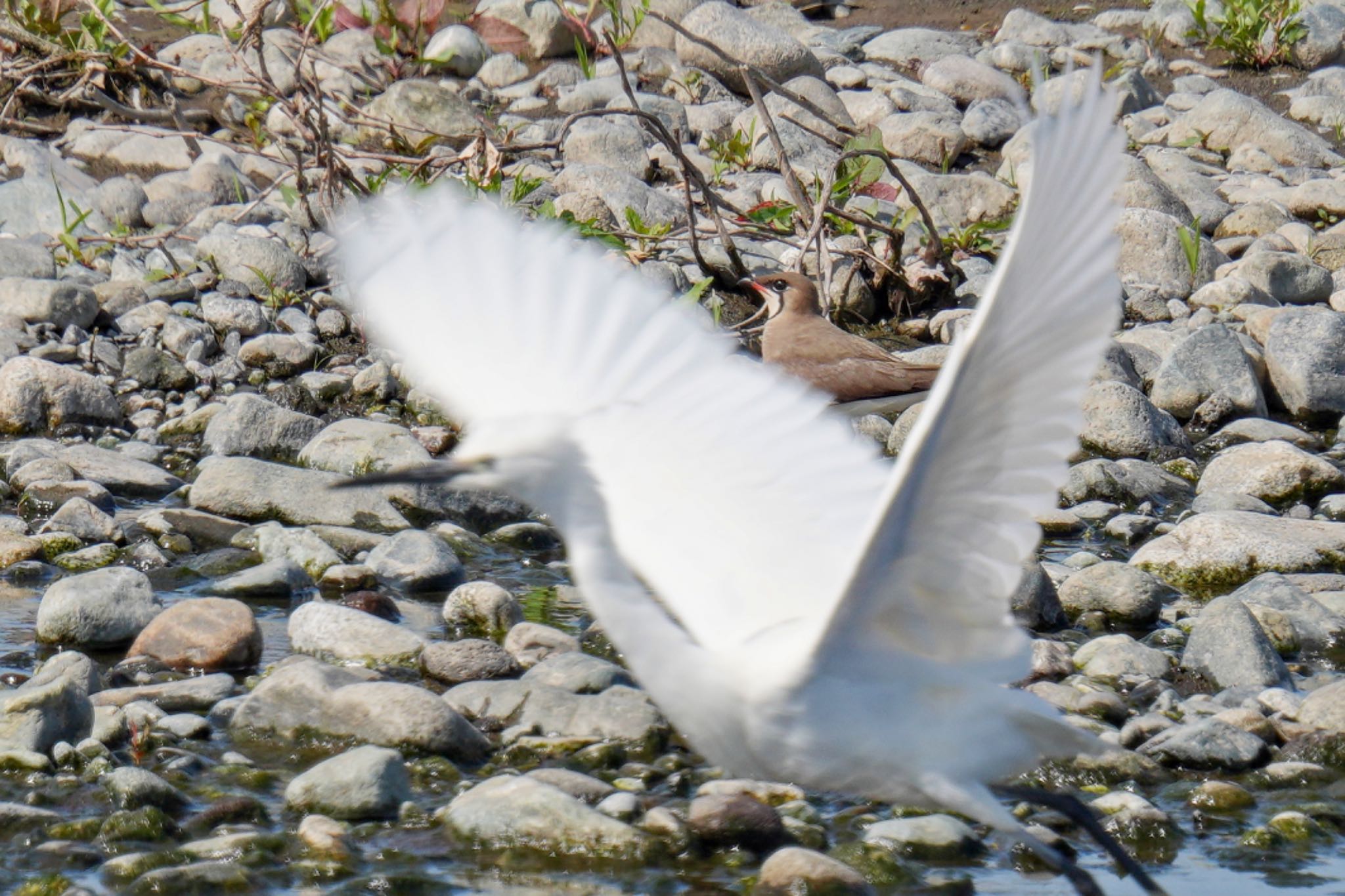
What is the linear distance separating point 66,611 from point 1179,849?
11.2 ft

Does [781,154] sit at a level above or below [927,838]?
above

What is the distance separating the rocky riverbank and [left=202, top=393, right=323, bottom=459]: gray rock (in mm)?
21

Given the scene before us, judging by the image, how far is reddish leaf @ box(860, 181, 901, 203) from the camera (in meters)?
9.35

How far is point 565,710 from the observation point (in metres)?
4.75

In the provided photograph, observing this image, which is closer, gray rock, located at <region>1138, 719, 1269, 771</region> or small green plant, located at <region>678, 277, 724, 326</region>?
gray rock, located at <region>1138, 719, 1269, 771</region>

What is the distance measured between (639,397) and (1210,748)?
6.73 ft

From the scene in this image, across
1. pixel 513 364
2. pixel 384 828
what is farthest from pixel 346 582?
pixel 513 364

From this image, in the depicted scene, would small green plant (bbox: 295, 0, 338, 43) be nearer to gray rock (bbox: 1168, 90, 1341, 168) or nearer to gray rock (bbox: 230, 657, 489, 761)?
gray rock (bbox: 230, 657, 489, 761)

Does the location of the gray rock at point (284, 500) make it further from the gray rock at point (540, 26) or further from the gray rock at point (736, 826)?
the gray rock at point (540, 26)

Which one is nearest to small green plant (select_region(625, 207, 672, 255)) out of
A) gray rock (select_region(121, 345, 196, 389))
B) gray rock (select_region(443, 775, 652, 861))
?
gray rock (select_region(121, 345, 196, 389))

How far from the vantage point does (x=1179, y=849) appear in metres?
4.11

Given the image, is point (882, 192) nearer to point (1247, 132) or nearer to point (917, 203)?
point (917, 203)

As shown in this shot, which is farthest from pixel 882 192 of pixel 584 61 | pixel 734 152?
pixel 584 61

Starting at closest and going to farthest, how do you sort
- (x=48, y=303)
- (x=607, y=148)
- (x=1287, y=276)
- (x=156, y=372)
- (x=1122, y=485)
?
(x=1122, y=485)
(x=156, y=372)
(x=48, y=303)
(x=1287, y=276)
(x=607, y=148)
